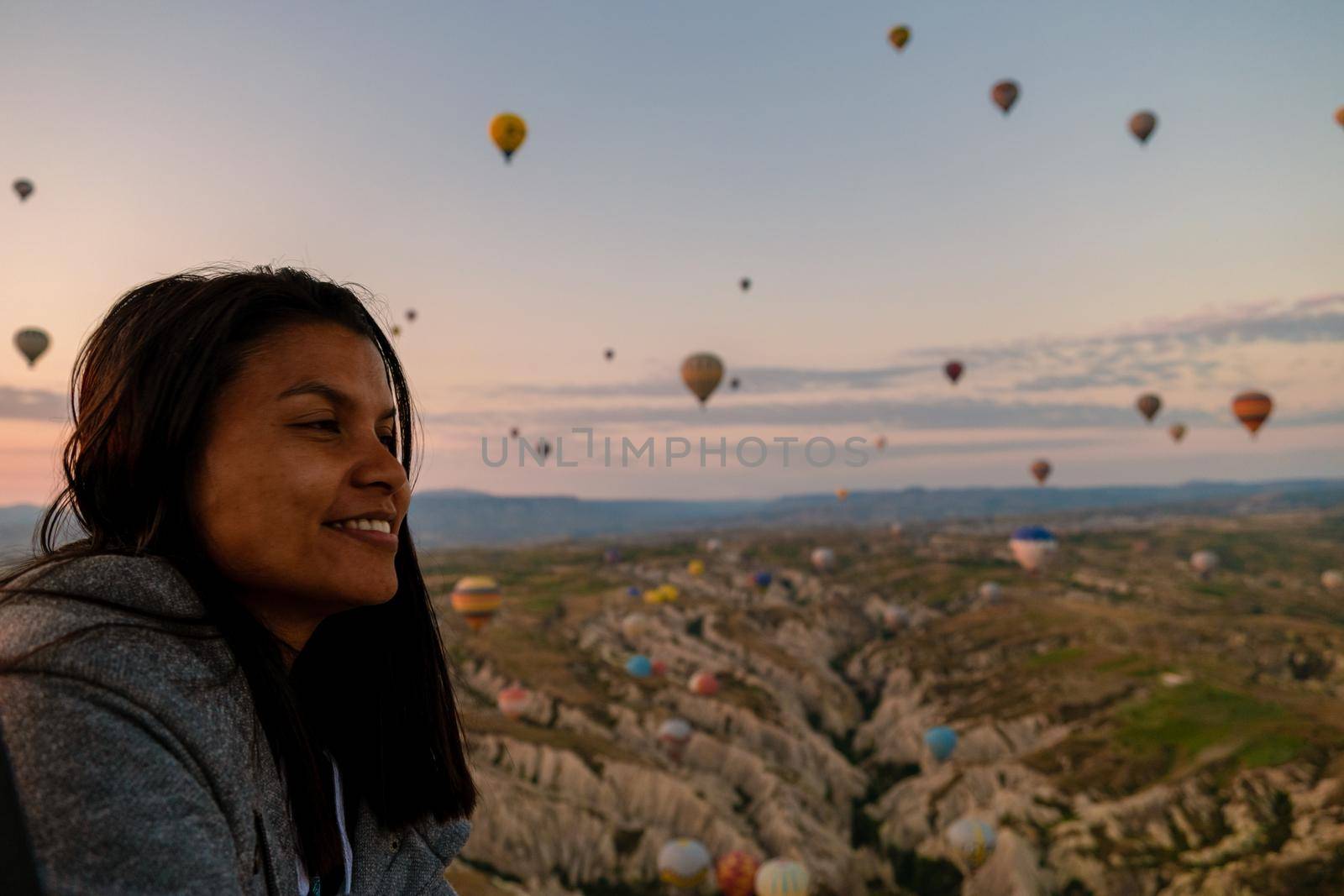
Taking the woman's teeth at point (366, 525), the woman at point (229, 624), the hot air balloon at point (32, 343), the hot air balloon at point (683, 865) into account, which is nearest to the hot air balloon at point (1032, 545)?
the hot air balloon at point (683, 865)

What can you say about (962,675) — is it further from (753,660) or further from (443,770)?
(443,770)

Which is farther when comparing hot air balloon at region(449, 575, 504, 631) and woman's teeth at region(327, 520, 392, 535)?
hot air balloon at region(449, 575, 504, 631)

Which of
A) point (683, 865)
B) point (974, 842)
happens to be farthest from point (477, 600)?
point (974, 842)

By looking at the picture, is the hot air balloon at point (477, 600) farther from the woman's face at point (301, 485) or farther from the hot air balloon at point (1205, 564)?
the hot air balloon at point (1205, 564)

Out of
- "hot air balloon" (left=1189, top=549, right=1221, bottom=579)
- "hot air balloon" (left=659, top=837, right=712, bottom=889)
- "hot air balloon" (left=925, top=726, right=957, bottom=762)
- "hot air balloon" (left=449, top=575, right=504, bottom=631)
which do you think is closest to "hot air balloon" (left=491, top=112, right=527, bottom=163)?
"hot air balloon" (left=449, top=575, right=504, bottom=631)

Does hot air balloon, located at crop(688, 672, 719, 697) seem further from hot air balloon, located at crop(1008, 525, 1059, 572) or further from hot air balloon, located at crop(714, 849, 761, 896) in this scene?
hot air balloon, located at crop(1008, 525, 1059, 572)

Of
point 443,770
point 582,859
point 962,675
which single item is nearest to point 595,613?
point 962,675
